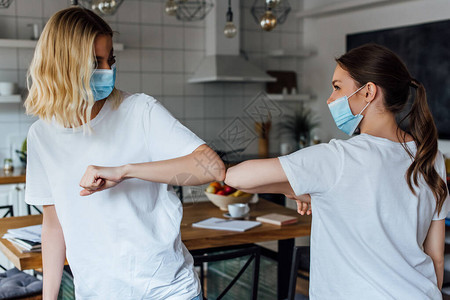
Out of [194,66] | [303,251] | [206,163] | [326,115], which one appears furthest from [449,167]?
[206,163]

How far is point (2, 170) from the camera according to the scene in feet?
13.1

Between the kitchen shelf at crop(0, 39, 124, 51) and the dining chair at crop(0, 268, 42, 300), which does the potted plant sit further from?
the dining chair at crop(0, 268, 42, 300)

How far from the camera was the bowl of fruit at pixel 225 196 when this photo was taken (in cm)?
273

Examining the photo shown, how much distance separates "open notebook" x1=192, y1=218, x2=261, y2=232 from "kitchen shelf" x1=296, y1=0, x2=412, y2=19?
2.40 metres

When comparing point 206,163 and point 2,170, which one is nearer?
point 206,163

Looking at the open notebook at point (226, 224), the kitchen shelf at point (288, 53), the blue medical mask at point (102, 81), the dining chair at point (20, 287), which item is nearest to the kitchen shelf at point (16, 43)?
the dining chair at point (20, 287)

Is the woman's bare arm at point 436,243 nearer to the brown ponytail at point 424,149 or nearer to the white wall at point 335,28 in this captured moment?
the brown ponytail at point 424,149

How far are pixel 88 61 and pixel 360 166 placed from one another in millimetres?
610

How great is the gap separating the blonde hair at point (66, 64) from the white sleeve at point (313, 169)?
451mm

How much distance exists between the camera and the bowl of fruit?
8.96 ft

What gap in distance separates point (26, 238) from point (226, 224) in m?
0.85

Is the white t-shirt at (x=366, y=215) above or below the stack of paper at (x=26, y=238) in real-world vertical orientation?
above

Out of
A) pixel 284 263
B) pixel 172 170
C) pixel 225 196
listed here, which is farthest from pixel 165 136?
pixel 284 263

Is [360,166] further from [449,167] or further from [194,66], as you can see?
[194,66]
